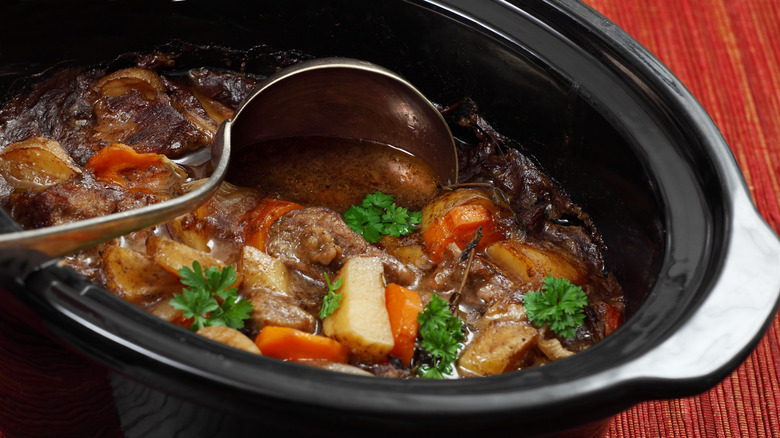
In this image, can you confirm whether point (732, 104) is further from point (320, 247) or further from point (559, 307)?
point (320, 247)

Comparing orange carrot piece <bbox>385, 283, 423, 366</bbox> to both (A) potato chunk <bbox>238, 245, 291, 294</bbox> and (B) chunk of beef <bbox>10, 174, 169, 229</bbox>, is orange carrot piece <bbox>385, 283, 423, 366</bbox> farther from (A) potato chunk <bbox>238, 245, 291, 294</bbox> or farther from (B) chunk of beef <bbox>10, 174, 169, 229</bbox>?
(B) chunk of beef <bbox>10, 174, 169, 229</bbox>

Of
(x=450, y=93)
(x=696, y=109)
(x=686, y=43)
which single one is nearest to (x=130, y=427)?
(x=450, y=93)

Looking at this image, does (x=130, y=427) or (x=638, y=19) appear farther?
(x=638, y=19)

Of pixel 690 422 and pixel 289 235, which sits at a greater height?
pixel 289 235

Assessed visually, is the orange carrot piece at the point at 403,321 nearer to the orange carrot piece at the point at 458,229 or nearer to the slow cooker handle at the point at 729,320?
the orange carrot piece at the point at 458,229

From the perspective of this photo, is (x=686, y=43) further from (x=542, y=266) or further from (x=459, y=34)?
(x=542, y=266)

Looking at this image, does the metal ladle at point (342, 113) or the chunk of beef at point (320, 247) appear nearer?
the chunk of beef at point (320, 247)

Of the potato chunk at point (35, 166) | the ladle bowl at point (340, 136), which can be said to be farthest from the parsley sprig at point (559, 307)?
the potato chunk at point (35, 166)
